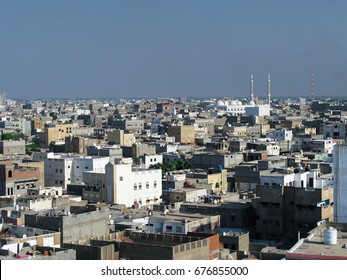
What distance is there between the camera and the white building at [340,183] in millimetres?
24172

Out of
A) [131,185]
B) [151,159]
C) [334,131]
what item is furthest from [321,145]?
[131,185]

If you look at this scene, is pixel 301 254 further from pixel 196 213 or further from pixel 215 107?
pixel 215 107

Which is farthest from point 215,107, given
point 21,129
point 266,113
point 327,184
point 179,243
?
point 179,243

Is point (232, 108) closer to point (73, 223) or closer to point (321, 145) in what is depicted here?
point (321, 145)

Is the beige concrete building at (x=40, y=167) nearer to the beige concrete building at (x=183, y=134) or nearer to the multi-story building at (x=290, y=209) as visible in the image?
the multi-story building at (x=290, y=209)

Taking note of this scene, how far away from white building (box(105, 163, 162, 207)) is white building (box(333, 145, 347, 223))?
13.4 metres

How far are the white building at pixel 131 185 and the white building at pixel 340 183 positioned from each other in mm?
13444

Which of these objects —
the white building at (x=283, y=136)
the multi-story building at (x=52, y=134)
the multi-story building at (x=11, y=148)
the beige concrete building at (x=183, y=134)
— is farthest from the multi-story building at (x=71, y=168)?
the beige concrete building at (x=183, y=134)

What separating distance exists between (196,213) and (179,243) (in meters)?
8.73

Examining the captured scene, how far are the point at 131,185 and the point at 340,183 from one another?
1431cm

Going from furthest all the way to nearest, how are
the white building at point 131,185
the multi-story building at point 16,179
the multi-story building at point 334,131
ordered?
the multi-story building at point 334,131, the multi-story building at point 16,179, the white building at point 131,185

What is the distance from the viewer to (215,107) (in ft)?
542

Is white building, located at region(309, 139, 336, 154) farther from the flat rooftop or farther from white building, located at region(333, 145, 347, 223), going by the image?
the flat rooftop

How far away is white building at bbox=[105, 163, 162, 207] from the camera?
35.5m
